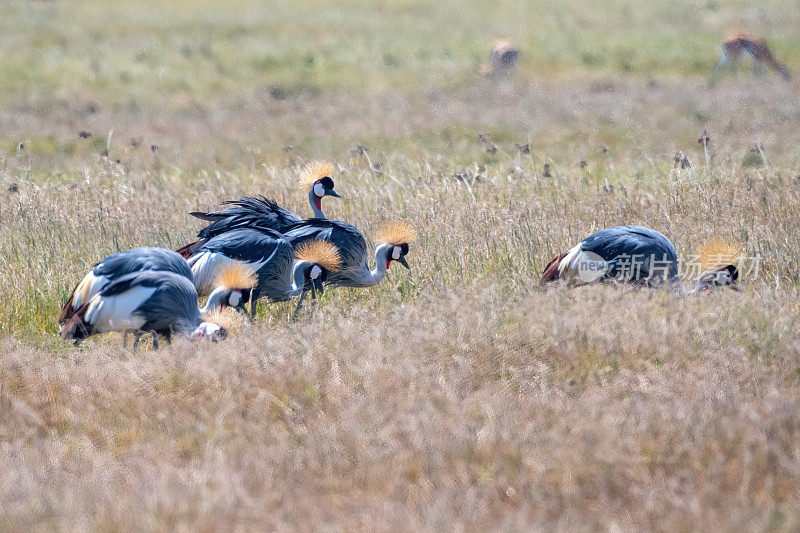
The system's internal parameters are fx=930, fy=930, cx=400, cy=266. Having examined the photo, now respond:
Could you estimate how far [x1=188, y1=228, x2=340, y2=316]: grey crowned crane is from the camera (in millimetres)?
6512

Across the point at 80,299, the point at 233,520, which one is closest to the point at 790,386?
the point at 233,520

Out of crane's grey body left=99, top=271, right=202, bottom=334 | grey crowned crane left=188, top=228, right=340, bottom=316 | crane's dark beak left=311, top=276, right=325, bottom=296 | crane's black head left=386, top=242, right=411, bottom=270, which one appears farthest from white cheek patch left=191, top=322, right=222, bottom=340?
crane's black head left=386, top=242, right=411, bottom=270

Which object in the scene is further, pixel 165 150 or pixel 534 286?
pixel 165 150

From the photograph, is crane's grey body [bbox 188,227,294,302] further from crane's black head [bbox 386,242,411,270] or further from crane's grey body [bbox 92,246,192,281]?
crane's black head [bbox 386,242,411,270]

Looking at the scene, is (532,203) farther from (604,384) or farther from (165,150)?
(165,150)

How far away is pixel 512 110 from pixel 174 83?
345 inches

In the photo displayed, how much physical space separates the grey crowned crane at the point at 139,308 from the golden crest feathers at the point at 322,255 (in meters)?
1.11

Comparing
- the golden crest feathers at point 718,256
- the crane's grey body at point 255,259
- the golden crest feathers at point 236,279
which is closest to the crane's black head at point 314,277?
the crane's grey body at point 255,259

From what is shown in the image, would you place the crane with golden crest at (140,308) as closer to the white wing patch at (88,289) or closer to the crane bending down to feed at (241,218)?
the white wing patch at (88,289)

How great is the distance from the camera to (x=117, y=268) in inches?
228

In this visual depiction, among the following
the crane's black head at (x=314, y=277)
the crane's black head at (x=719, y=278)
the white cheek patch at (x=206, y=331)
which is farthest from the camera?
the crane's black head at (x=314, y=277)

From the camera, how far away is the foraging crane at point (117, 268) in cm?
573

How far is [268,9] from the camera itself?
3491cm

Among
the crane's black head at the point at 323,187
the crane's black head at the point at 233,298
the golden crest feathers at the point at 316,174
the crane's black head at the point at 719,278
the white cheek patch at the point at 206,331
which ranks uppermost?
the golden crest feathers at the point at 316,174
